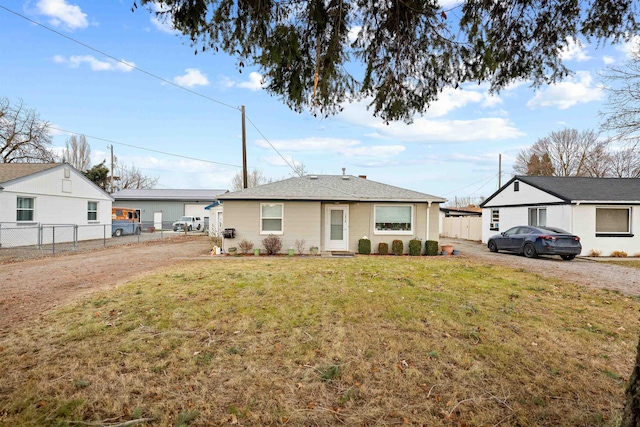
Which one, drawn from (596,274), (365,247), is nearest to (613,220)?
(596,274)

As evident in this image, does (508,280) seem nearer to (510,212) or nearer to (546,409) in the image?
(546,409)

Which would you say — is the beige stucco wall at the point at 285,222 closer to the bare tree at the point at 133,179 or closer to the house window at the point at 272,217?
the house window at the point at 272,217

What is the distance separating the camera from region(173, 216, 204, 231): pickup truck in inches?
1179

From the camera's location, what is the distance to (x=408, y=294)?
21.9 ft

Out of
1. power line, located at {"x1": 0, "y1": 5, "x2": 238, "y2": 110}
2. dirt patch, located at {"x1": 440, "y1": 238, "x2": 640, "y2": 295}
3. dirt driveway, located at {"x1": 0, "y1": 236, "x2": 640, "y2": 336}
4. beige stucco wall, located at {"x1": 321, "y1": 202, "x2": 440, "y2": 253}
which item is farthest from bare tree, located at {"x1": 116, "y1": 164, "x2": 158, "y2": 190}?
dirt patch, located at {"x1": 440, "y1": 238, "x2": 640, "y2": 295}

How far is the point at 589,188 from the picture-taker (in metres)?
16.3

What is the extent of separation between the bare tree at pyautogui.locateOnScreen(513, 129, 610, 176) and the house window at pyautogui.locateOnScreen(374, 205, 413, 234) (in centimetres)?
2462

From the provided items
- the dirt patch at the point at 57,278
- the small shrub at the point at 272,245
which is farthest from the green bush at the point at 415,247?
the dirt patch at the point at 57,278

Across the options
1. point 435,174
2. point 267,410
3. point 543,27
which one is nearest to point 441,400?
point 267,410

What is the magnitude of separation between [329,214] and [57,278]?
9.75 metres

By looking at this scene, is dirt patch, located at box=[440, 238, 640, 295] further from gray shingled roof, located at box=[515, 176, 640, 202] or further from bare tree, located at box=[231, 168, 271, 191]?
bare tree, located at box=[231, 168, 271, 191]

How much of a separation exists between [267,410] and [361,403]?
0.86 m

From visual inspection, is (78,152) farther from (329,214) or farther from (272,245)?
(329,214)

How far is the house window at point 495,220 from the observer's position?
66.4ft
